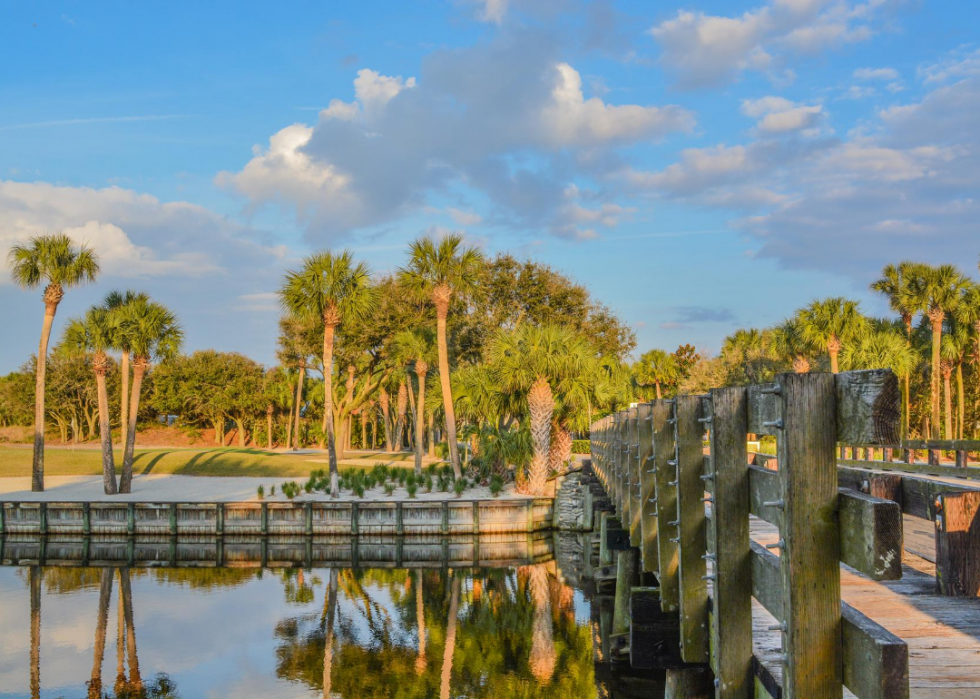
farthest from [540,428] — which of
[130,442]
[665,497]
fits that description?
[665,497]

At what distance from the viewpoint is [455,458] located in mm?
34375

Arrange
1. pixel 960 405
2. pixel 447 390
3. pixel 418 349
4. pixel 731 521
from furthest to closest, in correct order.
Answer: pixel 960 405 → pixel 418 349 → pixel 447 390 → pixel 731 521

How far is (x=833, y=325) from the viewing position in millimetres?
40875

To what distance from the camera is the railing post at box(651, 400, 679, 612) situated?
576 cm

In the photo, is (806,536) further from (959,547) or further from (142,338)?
(142,338)

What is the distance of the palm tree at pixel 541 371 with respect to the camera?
1208 inches

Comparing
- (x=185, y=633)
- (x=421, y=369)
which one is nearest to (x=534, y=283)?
(x=421, y=369)

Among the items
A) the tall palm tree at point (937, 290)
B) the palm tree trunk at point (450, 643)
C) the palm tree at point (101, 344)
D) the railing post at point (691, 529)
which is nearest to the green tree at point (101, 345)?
the palm tree at point (101, 344)

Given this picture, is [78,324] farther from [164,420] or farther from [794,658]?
[164,420]

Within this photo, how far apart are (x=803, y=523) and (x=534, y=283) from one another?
52.6 metres

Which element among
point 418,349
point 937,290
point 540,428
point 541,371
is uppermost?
point 937,290

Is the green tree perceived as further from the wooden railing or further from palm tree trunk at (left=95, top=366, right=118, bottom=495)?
the wooden railing

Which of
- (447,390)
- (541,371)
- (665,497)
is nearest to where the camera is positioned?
(665,497)

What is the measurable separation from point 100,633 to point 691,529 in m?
17.7
